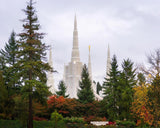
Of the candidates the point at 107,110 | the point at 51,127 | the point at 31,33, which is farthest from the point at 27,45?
the point at 107,110

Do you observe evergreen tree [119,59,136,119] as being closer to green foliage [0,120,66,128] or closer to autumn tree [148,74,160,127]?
green foliage [0,120,66,128]

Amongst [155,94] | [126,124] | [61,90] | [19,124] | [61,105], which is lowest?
[126,124]

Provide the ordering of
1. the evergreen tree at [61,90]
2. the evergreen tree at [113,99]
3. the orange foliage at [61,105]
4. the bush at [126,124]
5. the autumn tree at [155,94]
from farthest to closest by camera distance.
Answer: the evergreen tree at [61,90] → the evergreen tree at [113,99] → the orange foliage at [61,105] → the bush at [126,124] → the autumn tree at [155,94]

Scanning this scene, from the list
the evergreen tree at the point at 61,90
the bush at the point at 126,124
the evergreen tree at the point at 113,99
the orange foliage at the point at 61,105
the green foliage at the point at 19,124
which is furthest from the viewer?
the evergreen tree at the point at 61,90

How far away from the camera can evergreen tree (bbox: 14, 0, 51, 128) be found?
71.7ft

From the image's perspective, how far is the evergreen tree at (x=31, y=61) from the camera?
21844 mm

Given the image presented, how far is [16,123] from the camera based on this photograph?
83.7ft

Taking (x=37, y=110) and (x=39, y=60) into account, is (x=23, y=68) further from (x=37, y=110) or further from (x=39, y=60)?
(x=37, y=110)

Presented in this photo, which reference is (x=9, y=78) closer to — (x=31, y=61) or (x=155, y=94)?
(x=31, y=61)

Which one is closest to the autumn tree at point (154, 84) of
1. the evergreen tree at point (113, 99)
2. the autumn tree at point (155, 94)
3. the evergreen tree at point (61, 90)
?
the autumn tree at point (155, 94)

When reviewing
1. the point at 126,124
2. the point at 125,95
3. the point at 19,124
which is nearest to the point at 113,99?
the point at 125,95

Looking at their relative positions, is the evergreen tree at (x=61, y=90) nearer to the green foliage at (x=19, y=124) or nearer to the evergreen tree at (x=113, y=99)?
the evergreen tree at (x=113, y=99)

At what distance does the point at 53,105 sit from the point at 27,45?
9.19 meters

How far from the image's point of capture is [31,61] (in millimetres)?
22375
